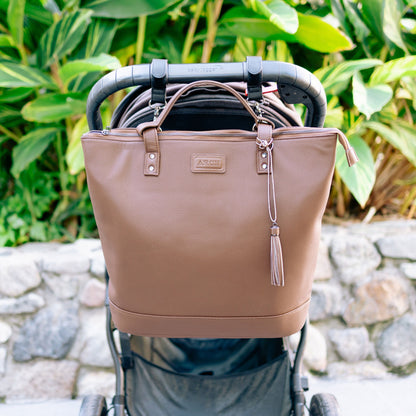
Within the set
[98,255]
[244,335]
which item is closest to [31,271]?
[98,255]

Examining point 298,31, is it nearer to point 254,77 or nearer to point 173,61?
point 173,61

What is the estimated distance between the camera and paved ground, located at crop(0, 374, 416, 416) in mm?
1665

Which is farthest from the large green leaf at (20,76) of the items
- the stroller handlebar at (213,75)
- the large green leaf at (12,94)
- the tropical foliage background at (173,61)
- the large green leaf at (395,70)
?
the large green leaf at (395,70)

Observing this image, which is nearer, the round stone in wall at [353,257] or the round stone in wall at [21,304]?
the round stone in wall at [21,304]

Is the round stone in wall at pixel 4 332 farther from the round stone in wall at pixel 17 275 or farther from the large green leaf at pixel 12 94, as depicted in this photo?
the large green leaf at pixel 12 94

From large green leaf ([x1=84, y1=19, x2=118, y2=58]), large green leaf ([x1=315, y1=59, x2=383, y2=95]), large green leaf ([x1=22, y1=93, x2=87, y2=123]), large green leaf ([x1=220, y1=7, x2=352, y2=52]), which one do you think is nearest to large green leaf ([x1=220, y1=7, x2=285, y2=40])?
large green leaf ([x1=220, y1=7, x2=352, y2=52])

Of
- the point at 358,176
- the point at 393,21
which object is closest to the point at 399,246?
the point at 358,176

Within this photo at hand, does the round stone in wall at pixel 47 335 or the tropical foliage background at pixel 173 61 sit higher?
the tropical foliage background at pixel 173 61

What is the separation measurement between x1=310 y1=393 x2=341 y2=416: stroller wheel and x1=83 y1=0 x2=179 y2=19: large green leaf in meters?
1.55

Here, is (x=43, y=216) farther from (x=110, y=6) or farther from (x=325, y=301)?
(x=325, y=301)

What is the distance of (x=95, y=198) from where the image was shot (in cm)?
84

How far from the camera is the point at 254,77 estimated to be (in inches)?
33.5

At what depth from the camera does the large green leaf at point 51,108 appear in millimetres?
1728

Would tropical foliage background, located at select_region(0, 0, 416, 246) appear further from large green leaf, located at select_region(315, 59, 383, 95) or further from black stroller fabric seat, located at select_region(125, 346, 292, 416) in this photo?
black stroller fabric seat, located at select_region(125, 346, 292, 416)
